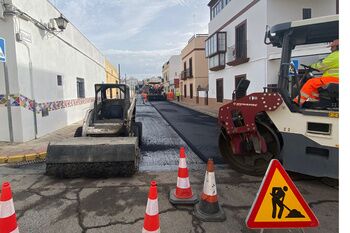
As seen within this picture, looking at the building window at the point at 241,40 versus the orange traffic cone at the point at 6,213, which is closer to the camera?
the orange traffic cone at the point at 6,213

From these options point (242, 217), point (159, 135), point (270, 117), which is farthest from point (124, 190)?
point (159, 135)

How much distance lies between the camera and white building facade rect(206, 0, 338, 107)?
13281 mm

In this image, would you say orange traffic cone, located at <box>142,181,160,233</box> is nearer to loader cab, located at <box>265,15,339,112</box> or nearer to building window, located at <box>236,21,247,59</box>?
loader cab, located at <box>265,15,339,112</box>

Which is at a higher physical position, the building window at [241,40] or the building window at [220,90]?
the building window at [241,40]

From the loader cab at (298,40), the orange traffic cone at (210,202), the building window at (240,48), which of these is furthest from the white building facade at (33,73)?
the building window at (240,48)

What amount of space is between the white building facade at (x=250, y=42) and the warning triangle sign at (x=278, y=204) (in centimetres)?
1044

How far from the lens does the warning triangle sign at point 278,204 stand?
2.84 meters

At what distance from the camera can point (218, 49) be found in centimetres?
1998

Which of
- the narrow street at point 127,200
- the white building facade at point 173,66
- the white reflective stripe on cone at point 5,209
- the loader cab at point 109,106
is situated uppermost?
the white building facade at point 173,66

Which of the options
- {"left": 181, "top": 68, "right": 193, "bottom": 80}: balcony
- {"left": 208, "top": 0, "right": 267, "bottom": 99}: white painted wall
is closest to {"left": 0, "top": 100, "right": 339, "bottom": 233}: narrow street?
{"left": 208, "top": 0, "right": 267, "bottom": 99}: white painted wall

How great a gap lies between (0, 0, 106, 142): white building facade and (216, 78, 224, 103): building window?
11.8 meters

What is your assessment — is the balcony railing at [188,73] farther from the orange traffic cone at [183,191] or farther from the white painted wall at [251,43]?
the orange traffic cone at [183,191]

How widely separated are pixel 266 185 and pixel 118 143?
3.20 m
